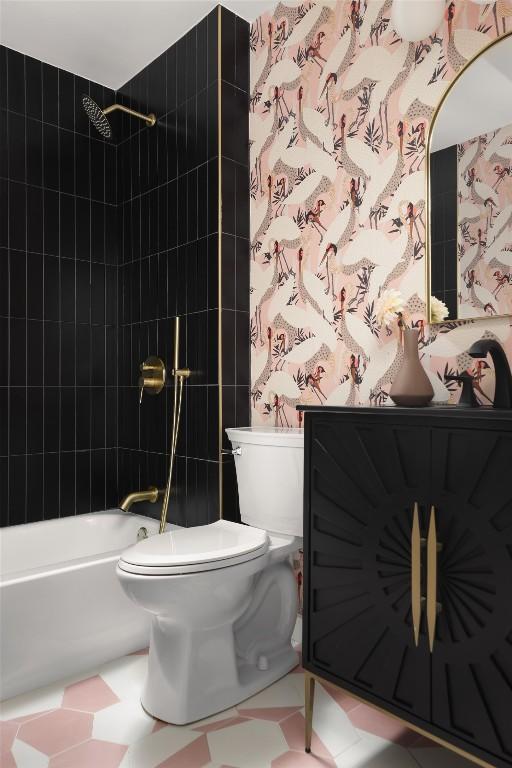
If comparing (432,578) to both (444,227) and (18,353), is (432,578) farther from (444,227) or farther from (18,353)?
(18,353)

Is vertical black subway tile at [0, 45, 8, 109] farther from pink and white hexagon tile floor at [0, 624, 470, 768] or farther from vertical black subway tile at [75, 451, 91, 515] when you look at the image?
pink and white hexagon tile floor at [0, 624, 470, 768]

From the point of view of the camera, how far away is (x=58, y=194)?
8.75 ft

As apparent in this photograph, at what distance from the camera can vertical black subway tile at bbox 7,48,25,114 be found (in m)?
2.50

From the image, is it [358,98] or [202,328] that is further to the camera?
[202,328]

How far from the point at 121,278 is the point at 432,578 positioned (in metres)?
2.20

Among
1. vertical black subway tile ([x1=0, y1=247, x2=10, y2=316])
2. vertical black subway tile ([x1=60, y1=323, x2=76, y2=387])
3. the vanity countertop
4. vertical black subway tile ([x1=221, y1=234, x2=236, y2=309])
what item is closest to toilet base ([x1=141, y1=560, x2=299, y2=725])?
the vanity countertop

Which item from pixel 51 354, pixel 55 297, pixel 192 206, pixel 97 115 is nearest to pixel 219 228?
pixel 192 206

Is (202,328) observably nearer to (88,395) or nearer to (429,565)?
(88,395)

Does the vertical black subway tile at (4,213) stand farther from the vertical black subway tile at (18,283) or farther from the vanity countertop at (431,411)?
the vanity countertop at (431,411)

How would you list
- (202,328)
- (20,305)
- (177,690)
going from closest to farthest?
(177,690), (202,328), (20,305)

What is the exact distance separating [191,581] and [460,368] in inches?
39.3

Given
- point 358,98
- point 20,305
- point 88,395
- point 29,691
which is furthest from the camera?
point 88,395

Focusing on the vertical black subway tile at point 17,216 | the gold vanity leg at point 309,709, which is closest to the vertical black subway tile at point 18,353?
the vertical black subway tile at point 17,216

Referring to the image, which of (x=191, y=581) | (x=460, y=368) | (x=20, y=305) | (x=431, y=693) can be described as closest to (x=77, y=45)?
(x=20, y=305)
